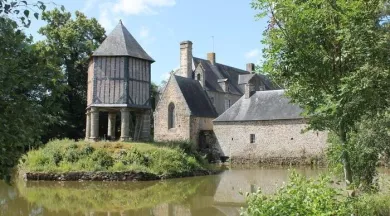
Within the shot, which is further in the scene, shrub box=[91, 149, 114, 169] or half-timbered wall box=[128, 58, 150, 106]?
half-timbered wall box=[128, 58, 150, 106]

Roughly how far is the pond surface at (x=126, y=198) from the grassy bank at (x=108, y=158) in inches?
45.6

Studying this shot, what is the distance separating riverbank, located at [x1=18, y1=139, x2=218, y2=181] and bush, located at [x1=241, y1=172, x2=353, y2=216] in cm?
1254

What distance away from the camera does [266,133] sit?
27.6 meters

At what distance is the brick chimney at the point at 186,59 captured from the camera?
3300 centimetres

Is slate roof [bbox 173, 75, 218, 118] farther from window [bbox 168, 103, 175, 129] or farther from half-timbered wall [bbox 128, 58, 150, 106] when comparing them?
half-timbered wall [bbox 128, 58, 150, 106]

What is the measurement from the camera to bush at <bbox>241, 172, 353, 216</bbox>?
179 inches

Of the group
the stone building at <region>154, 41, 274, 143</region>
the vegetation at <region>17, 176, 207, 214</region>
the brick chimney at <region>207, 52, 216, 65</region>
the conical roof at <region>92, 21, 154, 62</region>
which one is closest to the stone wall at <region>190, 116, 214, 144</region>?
the stone building at <region>154, 41, 274, 143</region>

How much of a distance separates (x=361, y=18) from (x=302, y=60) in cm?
112

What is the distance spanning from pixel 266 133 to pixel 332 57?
21.6 meters

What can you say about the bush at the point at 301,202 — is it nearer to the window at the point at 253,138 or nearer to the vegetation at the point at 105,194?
the vegetation at the point at 105,194

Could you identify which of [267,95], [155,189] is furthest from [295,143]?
[155,189]

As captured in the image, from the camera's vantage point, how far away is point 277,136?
1069 inches

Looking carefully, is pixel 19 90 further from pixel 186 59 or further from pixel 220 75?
pixel 220 75

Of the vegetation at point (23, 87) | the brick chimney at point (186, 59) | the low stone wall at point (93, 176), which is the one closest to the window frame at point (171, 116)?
the brick chimney at point (186, 59)
